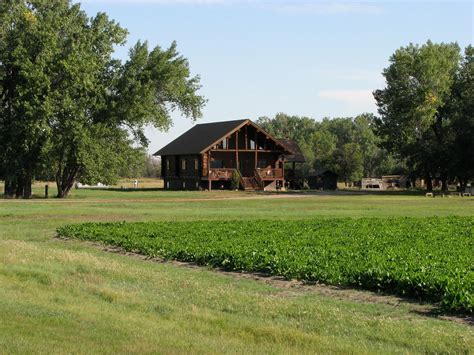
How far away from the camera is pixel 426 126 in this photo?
81.5 metres

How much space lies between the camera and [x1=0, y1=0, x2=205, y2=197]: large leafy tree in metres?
54.7

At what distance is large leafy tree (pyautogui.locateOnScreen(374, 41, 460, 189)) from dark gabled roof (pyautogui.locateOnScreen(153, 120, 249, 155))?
19329 mm

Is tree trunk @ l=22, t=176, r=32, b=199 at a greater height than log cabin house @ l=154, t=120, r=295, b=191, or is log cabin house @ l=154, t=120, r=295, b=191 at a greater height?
log cabin house @ l=154, t=120, r=295, b=191

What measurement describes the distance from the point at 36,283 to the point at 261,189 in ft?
210

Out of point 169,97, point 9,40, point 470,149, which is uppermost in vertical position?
point 9,40

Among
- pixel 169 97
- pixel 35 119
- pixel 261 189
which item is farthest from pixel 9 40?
pixel 261 189

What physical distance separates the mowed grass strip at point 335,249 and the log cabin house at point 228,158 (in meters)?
46.6

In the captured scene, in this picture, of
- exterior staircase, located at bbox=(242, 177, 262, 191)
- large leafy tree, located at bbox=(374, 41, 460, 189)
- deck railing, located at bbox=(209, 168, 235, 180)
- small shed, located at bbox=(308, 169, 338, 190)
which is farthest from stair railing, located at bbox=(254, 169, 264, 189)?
small shed, located at bbox=(308, 169, 338, 190)

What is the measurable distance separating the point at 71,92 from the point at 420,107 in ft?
139

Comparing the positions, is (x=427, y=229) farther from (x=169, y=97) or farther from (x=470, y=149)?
(x=470, y=149)

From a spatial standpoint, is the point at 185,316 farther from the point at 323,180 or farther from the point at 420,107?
the point at 323,180

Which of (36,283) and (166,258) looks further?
(166,258)

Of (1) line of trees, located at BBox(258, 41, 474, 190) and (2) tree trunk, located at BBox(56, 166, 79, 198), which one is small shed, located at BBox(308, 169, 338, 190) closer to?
(1) line of trees, located at BBox(258, 41, 474, 190)

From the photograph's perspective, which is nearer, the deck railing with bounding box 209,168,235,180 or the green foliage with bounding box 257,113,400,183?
the deck railing with bounding box 209,168,235,180
